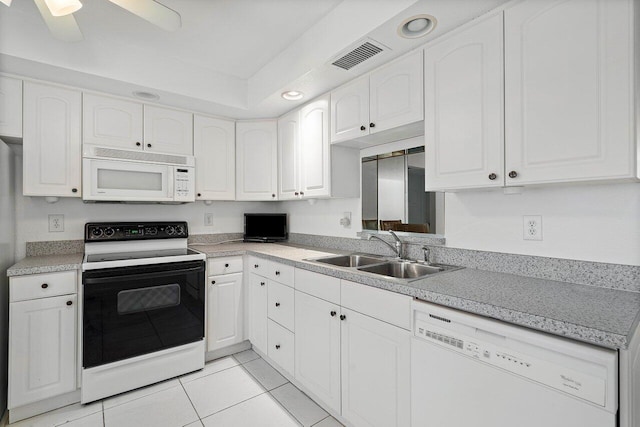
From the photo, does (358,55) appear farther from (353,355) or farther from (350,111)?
(353,355)

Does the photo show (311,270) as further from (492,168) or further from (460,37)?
(460,37)

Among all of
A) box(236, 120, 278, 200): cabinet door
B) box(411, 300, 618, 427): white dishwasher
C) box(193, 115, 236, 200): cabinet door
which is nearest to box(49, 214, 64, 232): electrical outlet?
box(193, 115, 236, 200): cabinet door

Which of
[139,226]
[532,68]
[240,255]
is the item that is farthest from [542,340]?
[139,226]

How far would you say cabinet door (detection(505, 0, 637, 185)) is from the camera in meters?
1.05

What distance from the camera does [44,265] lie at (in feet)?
6.17

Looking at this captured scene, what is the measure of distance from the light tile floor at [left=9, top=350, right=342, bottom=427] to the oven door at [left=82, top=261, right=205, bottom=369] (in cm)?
29

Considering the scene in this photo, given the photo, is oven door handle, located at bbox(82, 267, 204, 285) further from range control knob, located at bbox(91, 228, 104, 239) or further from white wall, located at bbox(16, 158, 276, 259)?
white wall, located at bbox(16, 158, 276, 259)

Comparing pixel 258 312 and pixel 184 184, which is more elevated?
pixel 184 184

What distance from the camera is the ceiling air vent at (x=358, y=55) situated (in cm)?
170

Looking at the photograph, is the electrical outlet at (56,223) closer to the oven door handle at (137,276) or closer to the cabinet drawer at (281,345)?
the oven door handle at (137,276)

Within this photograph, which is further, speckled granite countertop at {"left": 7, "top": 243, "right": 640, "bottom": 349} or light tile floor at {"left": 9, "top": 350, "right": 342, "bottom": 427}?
light tile floor at {"left": 9, "top": 350, "right": 342, "bottom": 427}

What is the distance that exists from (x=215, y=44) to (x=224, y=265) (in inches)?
67.8

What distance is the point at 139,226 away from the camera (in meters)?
2.55

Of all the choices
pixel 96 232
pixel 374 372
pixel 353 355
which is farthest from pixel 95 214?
pixel 374 372
